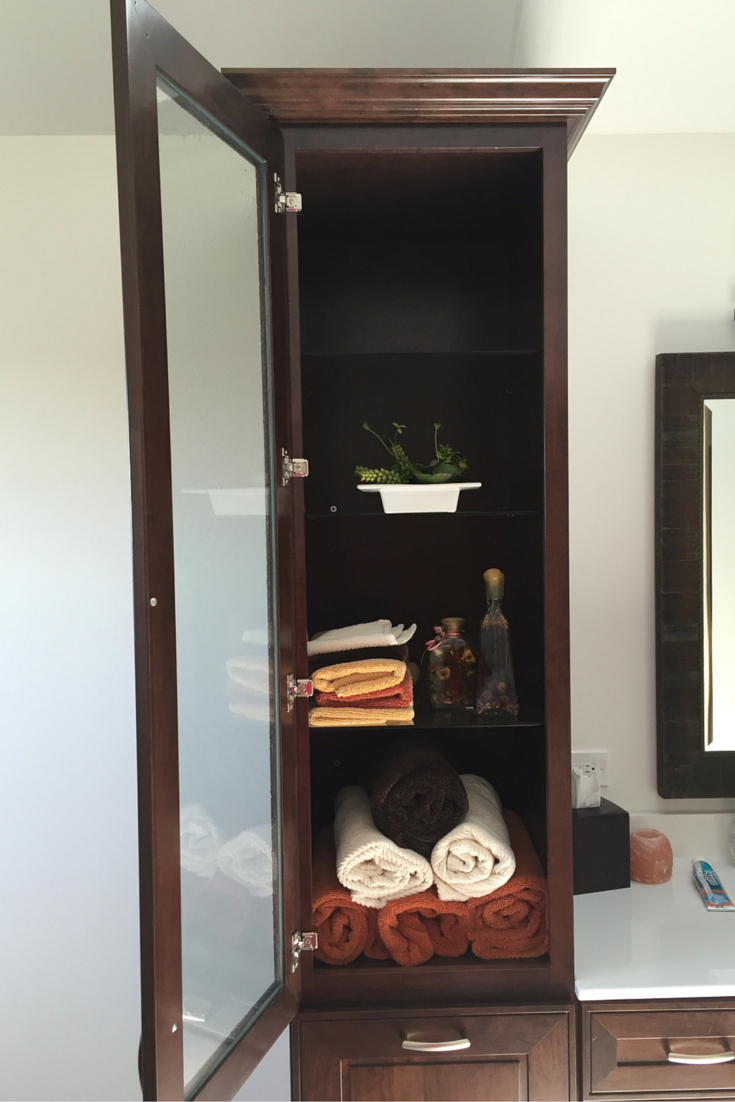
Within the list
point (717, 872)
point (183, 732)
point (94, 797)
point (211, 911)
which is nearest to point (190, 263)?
point (183, 732)

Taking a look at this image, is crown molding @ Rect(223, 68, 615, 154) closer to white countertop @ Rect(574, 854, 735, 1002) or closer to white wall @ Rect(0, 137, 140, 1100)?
white wall @ Rect(0, 137, 140, 1100)

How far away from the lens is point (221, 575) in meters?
1.11

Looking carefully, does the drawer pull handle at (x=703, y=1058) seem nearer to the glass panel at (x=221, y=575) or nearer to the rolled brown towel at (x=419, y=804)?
the rolled brown towel at (x=419, y=804)

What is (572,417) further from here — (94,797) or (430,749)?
(94,797)

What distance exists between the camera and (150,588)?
91 centimetres

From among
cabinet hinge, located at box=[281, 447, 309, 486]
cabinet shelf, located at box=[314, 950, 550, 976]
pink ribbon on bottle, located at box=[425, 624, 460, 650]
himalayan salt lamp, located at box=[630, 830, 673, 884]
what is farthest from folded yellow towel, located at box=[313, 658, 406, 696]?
himalayan salt lamp, located at box=[630, 830, 673, 884]

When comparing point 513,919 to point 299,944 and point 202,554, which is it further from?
point 202,554

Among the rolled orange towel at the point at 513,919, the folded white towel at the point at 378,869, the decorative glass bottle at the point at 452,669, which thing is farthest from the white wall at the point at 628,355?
the folded white towel at the point at 378,869

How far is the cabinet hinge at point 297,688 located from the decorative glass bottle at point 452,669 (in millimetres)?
295

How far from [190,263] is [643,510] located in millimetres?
1203

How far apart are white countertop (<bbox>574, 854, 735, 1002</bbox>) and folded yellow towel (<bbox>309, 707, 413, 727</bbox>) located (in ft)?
1.83

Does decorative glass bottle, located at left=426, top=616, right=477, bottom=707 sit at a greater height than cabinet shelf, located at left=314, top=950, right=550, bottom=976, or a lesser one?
greater

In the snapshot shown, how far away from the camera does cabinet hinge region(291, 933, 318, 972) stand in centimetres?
129

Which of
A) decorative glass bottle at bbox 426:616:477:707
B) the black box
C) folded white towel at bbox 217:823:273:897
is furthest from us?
the black box
